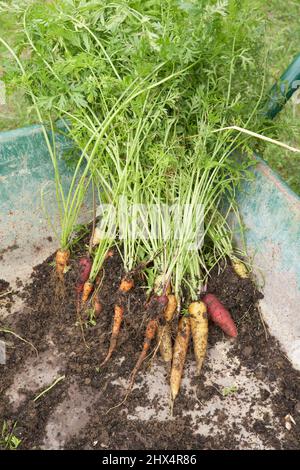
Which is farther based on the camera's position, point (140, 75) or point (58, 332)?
point (58, 332)

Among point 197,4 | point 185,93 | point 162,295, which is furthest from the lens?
point 185,93

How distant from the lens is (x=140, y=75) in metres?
2.02

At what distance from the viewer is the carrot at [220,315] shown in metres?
2.27

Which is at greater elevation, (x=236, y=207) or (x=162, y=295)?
(x=236, y=207)

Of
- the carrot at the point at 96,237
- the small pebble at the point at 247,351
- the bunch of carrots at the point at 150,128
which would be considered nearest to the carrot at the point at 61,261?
the bunch of carrots at the point at 150,128

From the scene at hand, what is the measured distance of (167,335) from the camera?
222 centimetres

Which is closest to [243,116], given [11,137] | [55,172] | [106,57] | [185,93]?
[185,93]

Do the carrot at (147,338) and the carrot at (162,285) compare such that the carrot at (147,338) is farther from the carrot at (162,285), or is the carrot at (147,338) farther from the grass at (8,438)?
the grass at (8,438)

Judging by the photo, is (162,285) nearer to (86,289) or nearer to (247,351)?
(86,289)

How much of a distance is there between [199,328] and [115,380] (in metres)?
0.41

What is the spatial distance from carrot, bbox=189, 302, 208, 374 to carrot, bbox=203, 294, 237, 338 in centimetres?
7

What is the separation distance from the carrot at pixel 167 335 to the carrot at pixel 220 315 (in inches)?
7.1

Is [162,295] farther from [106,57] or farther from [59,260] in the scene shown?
[106,57]

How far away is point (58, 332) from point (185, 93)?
3.87 ft
